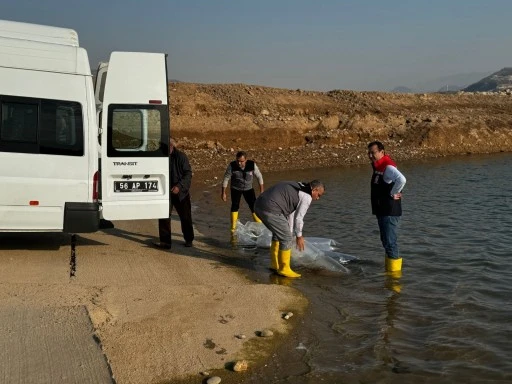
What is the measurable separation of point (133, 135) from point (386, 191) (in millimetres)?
3828

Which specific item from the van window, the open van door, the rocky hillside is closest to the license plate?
the open van door

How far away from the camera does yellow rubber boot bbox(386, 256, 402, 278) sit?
9156mm

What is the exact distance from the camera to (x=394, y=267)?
9.18 meters

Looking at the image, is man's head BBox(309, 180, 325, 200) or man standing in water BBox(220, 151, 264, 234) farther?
man standing in water BBox(220, 151, 264, 234)

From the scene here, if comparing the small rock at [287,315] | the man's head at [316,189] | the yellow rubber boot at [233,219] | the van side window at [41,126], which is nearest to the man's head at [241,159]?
the yellow rubber boot at [233,219]

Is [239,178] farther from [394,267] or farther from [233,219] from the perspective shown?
[394,267]

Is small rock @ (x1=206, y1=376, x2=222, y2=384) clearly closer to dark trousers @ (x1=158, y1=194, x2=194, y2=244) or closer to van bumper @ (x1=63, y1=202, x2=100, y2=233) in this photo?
van bumper @ (x1=63, y1=202, x2=100, y2=233)

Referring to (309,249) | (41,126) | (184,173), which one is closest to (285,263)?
(309,249)

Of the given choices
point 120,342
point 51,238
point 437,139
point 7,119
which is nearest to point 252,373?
point 120,342

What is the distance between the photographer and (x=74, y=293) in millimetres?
7059

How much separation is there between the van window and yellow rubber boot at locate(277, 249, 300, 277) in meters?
2.34

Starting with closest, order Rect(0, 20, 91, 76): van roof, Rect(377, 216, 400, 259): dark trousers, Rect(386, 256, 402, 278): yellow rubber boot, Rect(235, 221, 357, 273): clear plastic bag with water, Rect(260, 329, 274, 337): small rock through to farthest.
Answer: Rect(260, 329, 274, 337): small rock, Rect(0, 20, 91, 76): van roof, Rect(377, 216, 400, 259): dark trousers, Rect(386, 256, 402, 278): yellow rubber boot, Rect(235, 221, 357, 273): clear plastic bag with water

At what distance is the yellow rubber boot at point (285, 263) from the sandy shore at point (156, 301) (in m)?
0.59

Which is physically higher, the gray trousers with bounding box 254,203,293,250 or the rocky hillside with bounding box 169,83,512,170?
the rocky hillside with bounding box 169,83,512,170
